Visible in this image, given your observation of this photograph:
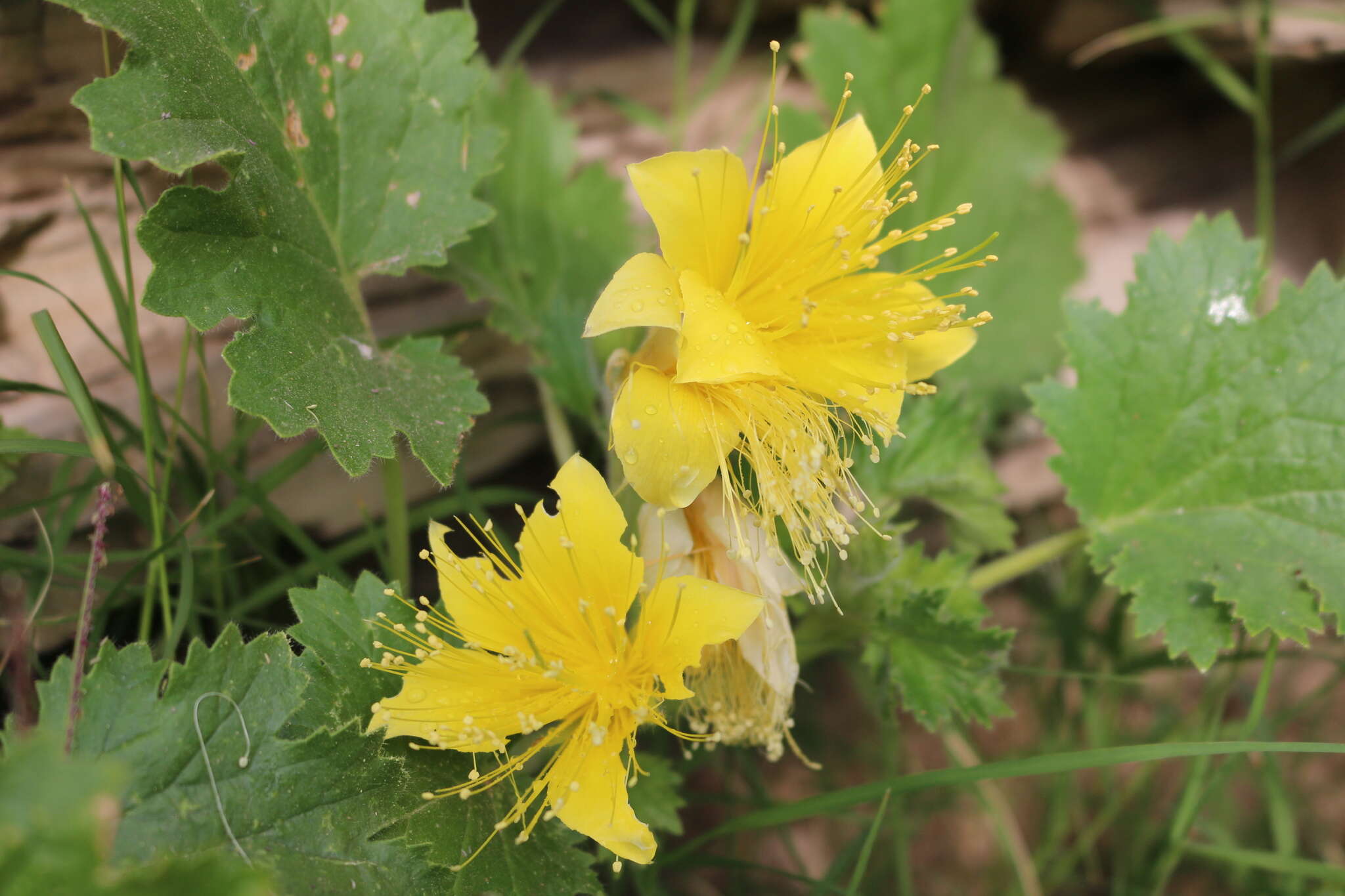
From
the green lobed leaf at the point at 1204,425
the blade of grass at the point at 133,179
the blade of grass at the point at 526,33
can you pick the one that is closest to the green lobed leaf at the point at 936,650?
the green lobed leaf at the point at 1204,425

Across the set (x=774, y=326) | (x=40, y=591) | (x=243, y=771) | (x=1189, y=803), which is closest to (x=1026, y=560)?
(x=1189, y=803)

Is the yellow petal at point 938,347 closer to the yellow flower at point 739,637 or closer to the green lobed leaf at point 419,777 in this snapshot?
the yellow flower at point 739,637

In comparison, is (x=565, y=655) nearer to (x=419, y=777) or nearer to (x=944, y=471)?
(x=419, y=777)

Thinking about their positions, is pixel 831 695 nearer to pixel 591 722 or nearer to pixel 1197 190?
pixel 591 722

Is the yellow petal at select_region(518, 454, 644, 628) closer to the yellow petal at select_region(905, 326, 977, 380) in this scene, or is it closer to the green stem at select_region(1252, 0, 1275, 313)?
the yellow petal at select_region(905, 326, 977, 380)

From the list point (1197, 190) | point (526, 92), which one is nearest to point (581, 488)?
point (526, 92)

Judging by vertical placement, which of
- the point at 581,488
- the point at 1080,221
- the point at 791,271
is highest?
the point at 791,271
